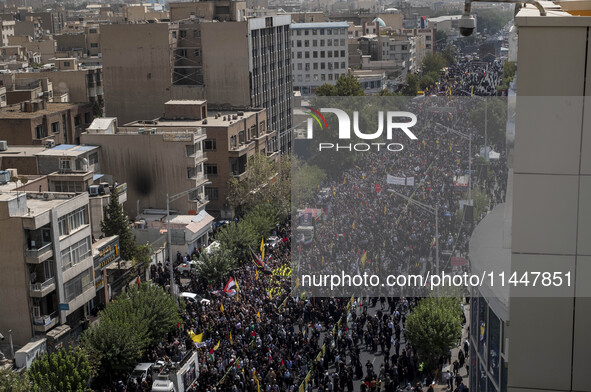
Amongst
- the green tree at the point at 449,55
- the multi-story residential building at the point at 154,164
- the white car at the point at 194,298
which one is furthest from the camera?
the green tree at the point at 449,55

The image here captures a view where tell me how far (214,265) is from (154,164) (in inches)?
389

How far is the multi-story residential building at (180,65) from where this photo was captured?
5406cm

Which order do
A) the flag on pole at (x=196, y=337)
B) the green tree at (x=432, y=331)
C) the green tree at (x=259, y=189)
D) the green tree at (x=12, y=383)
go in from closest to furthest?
the green tree at (x=12, y=383)
the green tree at (x=432, y=331)
the flag on pole at (x=196, y=337)
the green tree at (x=259, y=189)

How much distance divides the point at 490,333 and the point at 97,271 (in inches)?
794

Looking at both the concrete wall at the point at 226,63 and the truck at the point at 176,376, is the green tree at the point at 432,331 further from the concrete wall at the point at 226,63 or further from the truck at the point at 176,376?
the concrete wall at the point at 226,63

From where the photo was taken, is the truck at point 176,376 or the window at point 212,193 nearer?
the truck at point 176,376

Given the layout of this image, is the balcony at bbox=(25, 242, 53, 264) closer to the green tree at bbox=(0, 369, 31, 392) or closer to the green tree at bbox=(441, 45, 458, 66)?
the green tree at bbox=(0, 369, 31, 392)

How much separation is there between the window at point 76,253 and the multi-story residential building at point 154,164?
1262cm

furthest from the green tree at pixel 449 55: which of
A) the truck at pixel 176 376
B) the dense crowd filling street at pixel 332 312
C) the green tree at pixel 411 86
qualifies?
the truck at pixel 176 376

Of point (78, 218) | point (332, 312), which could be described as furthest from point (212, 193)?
point (332, 312)

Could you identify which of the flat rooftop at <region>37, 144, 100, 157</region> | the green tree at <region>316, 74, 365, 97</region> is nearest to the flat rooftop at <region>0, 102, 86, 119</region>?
the flat rooftop at <region>37, 144, 100, 157</region>

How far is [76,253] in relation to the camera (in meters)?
27.2

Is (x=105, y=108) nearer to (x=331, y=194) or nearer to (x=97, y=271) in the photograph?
(x=331, y=194)

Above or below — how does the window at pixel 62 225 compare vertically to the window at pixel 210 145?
above
